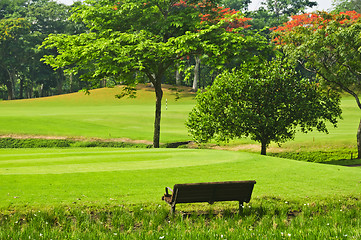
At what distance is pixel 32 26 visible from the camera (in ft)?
309

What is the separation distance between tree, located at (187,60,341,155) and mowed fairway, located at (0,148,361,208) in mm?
7711

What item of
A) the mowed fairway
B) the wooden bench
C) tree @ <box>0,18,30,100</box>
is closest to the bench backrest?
the wooden bench

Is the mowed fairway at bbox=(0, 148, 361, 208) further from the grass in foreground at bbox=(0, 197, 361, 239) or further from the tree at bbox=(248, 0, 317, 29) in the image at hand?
the tree at bbox=(248, 0, 317, 29)

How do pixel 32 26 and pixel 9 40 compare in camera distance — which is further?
pixel 32 26

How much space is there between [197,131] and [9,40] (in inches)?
2614

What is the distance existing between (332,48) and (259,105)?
9.28 meters

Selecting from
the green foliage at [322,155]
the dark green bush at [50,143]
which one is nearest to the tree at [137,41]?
the dark green bush at [50,143]

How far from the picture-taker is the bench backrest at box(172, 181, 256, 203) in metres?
9.97

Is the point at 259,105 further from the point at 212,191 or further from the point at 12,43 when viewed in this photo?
the point at 12,43

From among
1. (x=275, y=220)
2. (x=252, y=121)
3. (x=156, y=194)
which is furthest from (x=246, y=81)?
(x=275, y=220)

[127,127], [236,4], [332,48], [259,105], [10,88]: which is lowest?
[127,127]

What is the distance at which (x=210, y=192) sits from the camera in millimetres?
10375

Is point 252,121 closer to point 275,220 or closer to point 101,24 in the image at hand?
point 101,24

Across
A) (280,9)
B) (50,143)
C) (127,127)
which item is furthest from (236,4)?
(50,143)
